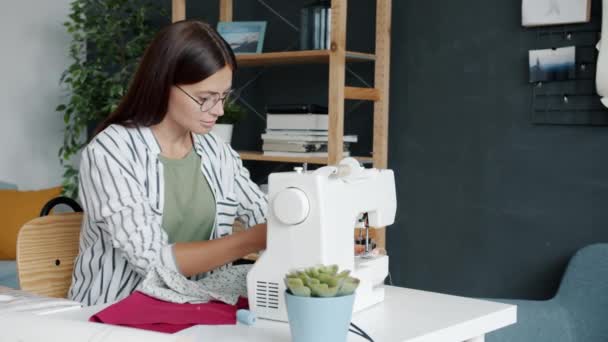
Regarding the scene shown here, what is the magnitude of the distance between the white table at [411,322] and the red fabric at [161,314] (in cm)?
3

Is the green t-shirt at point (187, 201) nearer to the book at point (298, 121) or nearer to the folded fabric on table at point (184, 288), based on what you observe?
the folded fabric on table at point (184, 288)

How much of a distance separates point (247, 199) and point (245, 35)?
1.51 m

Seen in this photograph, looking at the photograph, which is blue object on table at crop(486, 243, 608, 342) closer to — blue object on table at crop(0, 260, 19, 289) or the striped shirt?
the striped shirt

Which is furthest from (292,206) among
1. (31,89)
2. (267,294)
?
(31,89)

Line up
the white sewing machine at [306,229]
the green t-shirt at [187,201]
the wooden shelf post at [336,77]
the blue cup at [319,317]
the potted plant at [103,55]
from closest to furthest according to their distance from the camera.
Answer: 1. the blue cup at [319,317]
2. the white sewing machine at [306,229]
3. the green t-shirt at [187,201]
4. the wooden shelf post at [336,77]
5. the potted plant at [103,55]

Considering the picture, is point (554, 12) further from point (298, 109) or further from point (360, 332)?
point (360, 332)

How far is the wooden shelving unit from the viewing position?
297 cm

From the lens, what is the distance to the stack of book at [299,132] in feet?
10.3

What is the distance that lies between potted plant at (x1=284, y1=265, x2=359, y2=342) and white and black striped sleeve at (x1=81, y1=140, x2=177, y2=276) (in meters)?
0.52

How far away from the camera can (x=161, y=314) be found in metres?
1.41

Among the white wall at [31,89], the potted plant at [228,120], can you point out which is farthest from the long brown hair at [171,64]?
the white wall at [31,89]

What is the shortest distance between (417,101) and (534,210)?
2.14 ft

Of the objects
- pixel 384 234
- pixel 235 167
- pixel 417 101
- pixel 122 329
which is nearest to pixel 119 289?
pixel 235 167

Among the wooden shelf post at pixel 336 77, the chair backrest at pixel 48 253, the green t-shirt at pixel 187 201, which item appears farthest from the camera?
the wooden shelf post at pixel 336 77
